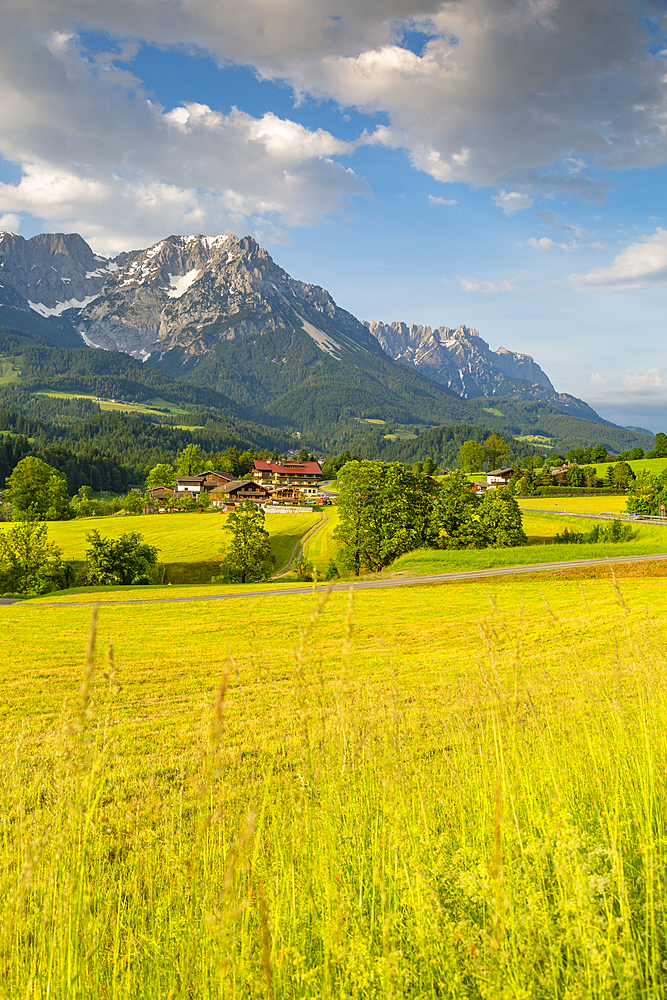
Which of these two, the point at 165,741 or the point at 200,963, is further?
the point at 165,741

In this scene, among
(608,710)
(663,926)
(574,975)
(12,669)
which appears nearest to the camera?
(574,975)

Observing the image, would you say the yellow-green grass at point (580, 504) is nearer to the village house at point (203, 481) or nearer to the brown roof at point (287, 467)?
the village house at point (203, 481)

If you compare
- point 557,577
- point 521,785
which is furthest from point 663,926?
point 557,577

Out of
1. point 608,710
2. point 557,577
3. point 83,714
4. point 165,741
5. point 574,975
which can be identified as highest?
point 83,714

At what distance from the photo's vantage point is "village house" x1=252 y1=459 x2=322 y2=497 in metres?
160

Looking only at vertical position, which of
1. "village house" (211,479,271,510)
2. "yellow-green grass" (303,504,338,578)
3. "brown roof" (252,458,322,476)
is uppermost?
"brown roof" (252,458,322,476)

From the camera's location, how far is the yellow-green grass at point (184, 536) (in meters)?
57.5

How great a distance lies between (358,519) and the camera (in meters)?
48.4

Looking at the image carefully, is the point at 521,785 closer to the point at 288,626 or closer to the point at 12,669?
the point at 12,669

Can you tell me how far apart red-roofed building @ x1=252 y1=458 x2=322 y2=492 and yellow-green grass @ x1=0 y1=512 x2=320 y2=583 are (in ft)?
219

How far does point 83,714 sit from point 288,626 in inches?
719

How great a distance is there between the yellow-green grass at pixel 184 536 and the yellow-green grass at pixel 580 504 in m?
36.2

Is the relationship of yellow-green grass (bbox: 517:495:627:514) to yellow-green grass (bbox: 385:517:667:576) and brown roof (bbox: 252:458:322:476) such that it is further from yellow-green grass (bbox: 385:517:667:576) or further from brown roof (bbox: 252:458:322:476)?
brown roof (bbox: 252:458:322:476)

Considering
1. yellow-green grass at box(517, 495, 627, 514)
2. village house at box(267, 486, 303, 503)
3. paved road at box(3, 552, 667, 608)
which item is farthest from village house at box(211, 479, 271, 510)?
paved road at box(3, 552, 667, 608)
